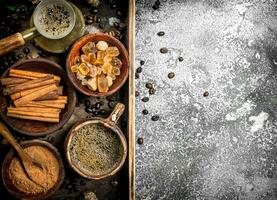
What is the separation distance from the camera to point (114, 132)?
261 cm

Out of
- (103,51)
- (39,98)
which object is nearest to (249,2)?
(103,51)

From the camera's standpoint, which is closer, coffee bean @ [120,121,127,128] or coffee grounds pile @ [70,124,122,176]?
coffee grounds pile @ [70,124,122,176]

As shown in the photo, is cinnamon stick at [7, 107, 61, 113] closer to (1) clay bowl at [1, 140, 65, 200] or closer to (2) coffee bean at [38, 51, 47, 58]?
(1) clay bowl at [1, 140, 65, 200]

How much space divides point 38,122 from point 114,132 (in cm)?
48

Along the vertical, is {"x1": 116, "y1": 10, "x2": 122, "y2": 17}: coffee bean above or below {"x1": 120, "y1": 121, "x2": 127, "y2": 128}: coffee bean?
above

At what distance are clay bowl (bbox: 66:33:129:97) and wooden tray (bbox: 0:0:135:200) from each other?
0.26 ft

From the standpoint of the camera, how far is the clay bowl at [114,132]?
2.54m

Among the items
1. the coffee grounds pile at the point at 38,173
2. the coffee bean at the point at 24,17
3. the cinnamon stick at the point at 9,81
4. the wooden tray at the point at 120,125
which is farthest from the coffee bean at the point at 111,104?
the coffee bean at the point at 24,17

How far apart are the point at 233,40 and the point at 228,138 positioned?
710 mm

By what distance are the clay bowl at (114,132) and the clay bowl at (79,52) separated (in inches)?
5.4

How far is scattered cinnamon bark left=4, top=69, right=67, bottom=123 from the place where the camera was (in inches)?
100

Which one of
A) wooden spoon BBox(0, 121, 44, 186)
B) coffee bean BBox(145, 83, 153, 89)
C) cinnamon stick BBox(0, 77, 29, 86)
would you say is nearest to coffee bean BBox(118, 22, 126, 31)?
coffee bean BBox(145, 83, 153, 89)

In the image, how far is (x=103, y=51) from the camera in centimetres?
264

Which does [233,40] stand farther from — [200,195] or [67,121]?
[67,121]
